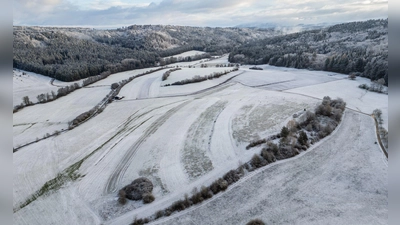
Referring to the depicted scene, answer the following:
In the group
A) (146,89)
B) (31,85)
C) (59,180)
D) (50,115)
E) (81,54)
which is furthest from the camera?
(81,54)

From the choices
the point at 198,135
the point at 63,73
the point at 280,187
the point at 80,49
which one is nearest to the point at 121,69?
the point at 63,73

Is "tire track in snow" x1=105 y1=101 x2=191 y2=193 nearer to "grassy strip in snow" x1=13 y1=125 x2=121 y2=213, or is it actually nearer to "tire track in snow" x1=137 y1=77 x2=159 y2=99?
"grassy strip in snow" x1=13 y1=125 x2=121 y2=213

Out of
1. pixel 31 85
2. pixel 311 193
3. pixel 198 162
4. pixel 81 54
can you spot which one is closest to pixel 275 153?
pixel 311 193

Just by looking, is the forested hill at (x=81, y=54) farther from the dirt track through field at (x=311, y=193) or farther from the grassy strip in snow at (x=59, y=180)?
the dirt track through field at (x=311, y=193)

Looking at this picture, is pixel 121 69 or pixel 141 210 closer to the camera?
pixel 141 210

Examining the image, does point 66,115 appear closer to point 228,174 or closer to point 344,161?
point 228,174

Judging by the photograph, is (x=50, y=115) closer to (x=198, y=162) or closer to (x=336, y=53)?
(x=198, y=162)

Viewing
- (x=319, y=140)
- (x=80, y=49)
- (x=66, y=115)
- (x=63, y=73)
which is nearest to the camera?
(x=319, y=140)

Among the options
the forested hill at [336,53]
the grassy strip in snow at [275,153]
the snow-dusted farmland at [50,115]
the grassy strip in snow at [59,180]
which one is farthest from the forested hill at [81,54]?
the grassy strip in snow at [275,153]
